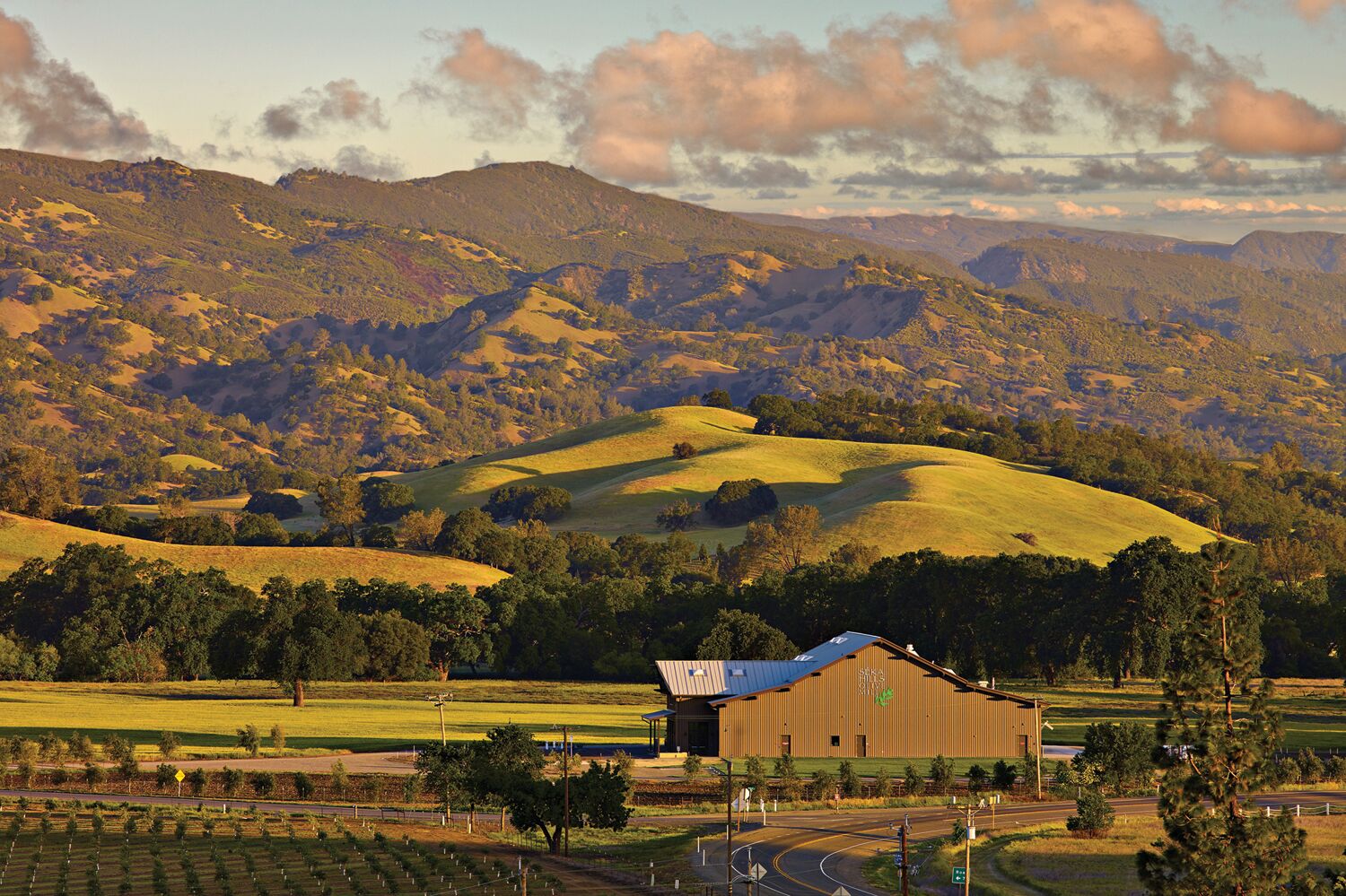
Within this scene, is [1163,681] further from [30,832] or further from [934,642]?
[934,642]

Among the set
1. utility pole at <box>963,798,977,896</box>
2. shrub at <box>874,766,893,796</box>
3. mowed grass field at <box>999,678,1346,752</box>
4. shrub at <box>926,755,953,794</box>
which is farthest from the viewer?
mowed grass field at <box>999,678,1346,752</box>

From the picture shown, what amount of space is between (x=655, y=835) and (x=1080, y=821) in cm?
1844

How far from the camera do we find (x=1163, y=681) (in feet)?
148

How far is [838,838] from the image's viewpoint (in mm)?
72750

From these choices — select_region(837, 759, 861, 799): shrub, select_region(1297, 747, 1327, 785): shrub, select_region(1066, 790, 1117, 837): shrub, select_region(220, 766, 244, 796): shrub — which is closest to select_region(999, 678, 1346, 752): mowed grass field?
select_region(1297, 747, 1327, 785): shrub

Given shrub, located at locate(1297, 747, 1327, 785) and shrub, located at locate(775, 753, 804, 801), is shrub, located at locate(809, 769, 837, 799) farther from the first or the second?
shrub, located at locate(1297, 747, 1327, 785)

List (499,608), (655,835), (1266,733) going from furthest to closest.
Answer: (499,608)
(655,835)
(1266,733)

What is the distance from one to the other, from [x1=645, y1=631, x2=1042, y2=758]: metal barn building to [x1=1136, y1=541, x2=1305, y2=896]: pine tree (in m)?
61.4

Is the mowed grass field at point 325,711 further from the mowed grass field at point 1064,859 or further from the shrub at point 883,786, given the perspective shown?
the mowed grass field at point 1064,859

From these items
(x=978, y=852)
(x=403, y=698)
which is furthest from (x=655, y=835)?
(x=403, y=698)

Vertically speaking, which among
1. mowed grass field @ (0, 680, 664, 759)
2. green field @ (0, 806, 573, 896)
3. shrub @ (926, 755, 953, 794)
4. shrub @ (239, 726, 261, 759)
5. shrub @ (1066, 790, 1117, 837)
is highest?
mowed grass field @ (0, 680, 664, 759)

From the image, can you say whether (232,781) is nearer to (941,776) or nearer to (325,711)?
(941,776)

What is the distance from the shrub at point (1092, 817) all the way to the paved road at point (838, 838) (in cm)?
413

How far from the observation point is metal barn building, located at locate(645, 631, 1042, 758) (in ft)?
347
